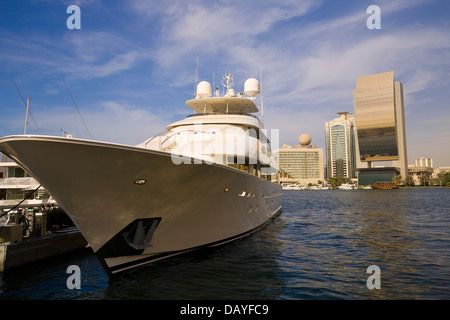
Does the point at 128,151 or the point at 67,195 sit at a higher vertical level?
the point at 128,151

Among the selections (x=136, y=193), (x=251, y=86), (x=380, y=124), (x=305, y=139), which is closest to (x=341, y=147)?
(x=305, y=139)

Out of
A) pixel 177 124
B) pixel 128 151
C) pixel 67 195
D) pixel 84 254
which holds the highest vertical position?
pixel 177 124

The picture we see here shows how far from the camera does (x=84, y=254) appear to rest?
35.1 feet

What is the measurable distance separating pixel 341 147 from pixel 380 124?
51.3m

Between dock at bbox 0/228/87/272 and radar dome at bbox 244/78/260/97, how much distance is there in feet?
38.5

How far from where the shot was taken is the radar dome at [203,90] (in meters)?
16.8

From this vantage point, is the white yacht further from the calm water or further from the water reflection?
the calm water

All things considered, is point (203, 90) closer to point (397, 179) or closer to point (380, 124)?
point (397, 179)

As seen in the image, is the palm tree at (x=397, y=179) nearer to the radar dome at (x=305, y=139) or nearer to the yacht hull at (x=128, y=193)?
the radar dome at (x=305, y=139)

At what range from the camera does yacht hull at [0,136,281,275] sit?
6.03 metres
